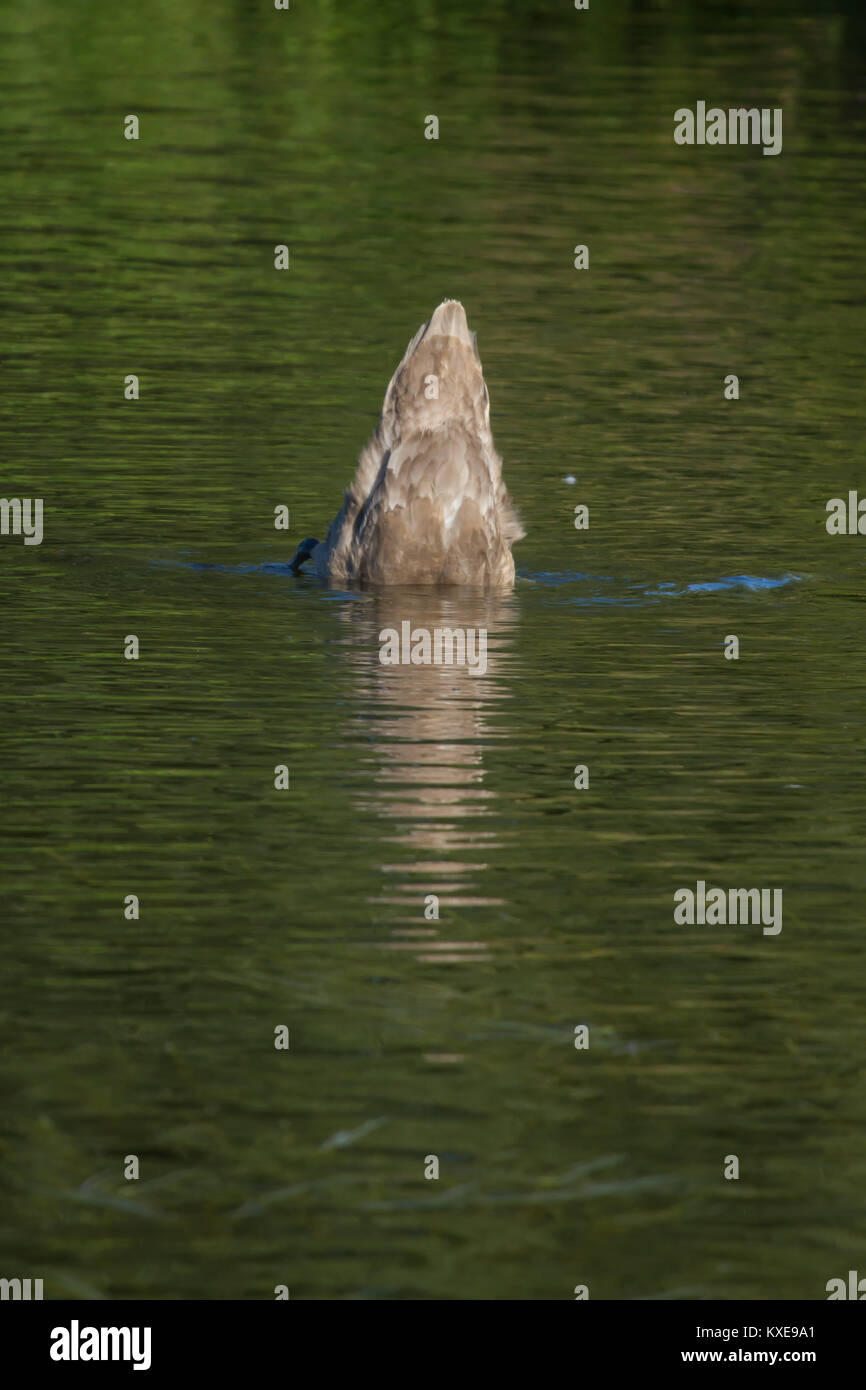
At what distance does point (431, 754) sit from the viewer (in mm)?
12008

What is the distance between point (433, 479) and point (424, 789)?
3.67 m

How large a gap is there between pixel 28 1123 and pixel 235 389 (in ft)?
42.5

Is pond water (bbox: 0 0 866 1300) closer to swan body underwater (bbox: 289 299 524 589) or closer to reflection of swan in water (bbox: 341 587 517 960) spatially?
reflection of swan in water (bbox: 341 587 517 960)

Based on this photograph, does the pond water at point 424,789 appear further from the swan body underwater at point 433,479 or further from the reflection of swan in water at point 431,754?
the swan body underwater at point 433,479

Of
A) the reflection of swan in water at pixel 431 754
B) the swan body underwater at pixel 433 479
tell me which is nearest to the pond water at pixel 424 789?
the reflection of swan in water at pixel 431 754

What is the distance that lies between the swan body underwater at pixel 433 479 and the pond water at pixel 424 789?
0.70 feet

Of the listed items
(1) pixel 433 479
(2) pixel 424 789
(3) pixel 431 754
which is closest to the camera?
(2) pixel 424 789

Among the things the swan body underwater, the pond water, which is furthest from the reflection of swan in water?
the swan body underwater

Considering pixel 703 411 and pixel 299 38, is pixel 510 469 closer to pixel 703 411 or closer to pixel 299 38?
Answer: pixel 703 411

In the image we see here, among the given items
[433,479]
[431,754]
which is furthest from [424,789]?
[433,479]

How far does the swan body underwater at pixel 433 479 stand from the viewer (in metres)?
14.9

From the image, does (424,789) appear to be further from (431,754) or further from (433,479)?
(433,479)

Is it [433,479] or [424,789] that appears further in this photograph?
[433,479]

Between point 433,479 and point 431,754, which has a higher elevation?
point 433,479
